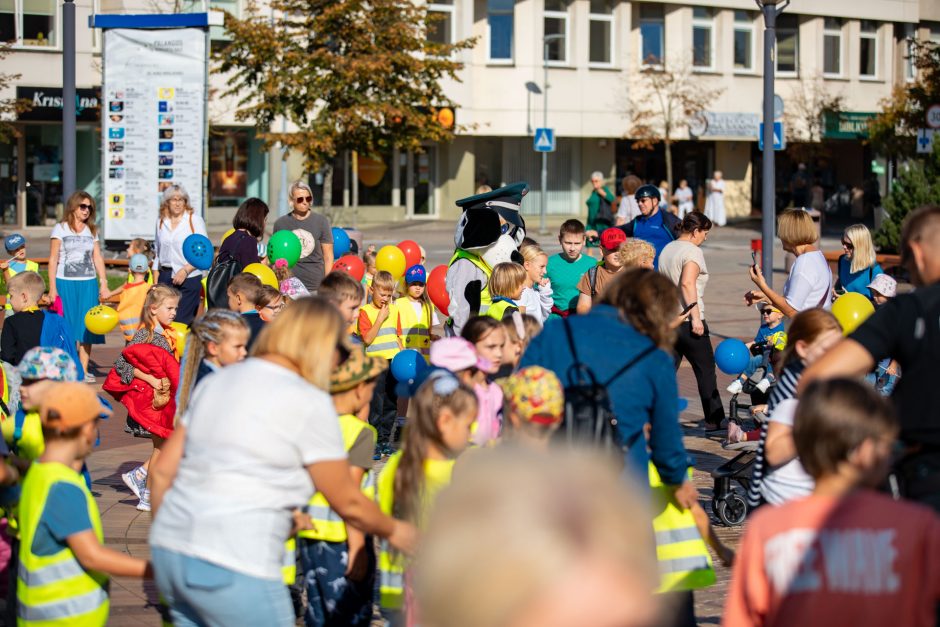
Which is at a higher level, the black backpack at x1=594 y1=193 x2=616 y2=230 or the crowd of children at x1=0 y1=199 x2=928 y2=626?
the black backpack at x1=594 y1=193 x2=616 y2=230

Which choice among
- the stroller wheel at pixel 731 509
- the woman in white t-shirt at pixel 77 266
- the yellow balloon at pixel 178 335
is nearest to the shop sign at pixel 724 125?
the woman in white t-shirt at pixel 77 266

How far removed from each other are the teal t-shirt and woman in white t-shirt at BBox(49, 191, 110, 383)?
477cm

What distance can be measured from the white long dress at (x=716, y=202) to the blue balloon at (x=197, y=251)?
34.1 metres

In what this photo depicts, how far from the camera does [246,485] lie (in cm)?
413

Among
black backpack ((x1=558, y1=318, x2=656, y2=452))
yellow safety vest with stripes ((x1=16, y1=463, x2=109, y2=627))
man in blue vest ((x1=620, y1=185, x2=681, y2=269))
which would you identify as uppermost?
man in blue vest ((x1=620, y1=185, x2=681, y2=269))

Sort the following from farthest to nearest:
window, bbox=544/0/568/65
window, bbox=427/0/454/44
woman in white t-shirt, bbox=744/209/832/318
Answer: window, bbox=544/0/568/65 < window, bbox=427/0/454/44 < woman in white t-shirt, bbox=744/209/832/318

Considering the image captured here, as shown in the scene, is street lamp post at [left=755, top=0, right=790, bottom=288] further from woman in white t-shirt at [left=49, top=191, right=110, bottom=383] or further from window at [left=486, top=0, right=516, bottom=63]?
window at [left=486, top=0, right=516, bottom=63]

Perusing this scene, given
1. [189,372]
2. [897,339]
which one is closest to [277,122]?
[189,372]

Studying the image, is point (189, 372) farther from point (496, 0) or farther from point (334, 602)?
point (496, 0)

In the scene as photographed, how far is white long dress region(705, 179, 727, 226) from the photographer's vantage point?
4484cm

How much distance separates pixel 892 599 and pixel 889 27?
52766mm

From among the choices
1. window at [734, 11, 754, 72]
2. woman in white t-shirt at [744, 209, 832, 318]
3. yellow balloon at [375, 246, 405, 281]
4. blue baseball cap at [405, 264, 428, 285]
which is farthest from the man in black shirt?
window at [734, 11, 754, 72]

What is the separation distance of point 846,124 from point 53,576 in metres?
49.0

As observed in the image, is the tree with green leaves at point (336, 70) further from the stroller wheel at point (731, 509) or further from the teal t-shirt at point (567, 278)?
the stroller wheel at point (731, 509)
